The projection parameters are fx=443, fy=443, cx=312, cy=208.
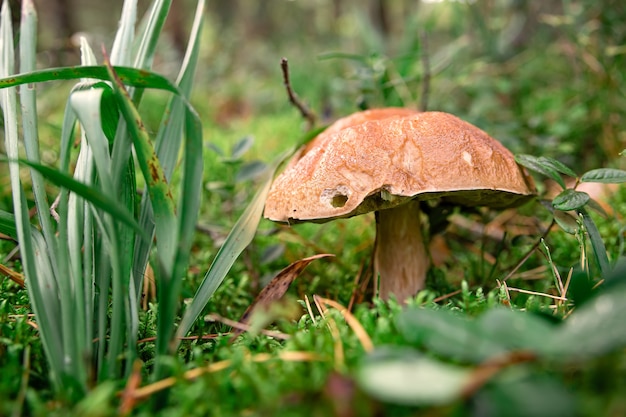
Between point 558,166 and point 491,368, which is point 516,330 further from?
point 558,166

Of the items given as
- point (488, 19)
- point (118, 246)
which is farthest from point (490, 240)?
point (488, 19)

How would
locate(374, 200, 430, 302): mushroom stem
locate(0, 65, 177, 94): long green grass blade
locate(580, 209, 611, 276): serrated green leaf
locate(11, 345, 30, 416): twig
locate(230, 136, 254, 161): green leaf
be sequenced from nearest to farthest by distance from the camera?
locate(11, 345, 30, 416): twig, locate(0, 65, 177, 94): long green grass blade, locate(580, 209, 611, 276): serrated green leaf, locate(374, 200, 430, 302): mushroom stem, locate(230, 136, 254, 161): green leaf

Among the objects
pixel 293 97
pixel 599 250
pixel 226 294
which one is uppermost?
pixel 293 97

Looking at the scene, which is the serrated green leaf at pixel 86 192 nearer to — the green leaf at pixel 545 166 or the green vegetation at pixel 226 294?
the green vegetation at pixel 226 294

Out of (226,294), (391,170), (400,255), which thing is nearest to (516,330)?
(391,170)

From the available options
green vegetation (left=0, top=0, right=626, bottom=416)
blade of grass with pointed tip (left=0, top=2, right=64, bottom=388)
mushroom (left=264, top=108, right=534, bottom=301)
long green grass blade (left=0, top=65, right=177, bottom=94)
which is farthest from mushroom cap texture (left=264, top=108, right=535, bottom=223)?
blade of grass with pointed tip (left=0, top=2, right=64, bottom=388)

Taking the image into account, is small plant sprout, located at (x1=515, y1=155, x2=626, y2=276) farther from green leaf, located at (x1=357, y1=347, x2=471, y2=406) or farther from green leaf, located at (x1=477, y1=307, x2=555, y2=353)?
green leaf, located at (x1=357, y1=347, x2=471, y2=406)

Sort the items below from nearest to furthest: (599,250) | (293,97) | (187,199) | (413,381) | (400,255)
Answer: (413,381) → (187,199) → (599,250) → (400,255) → (293,97)
